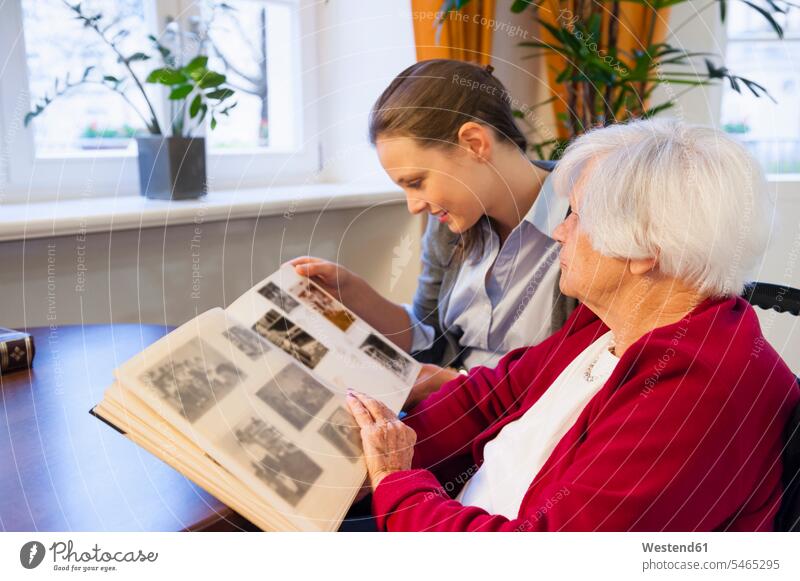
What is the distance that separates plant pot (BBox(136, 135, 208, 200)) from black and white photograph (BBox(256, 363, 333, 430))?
61cm

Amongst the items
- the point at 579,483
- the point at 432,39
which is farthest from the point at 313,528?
the point at 432,39

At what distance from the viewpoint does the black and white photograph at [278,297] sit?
0.91m

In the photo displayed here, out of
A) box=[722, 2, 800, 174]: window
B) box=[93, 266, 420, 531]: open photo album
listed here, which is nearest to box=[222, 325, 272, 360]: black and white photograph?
box=[93, 266, 420, 531]: open photo album

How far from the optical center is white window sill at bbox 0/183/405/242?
41.7 inches

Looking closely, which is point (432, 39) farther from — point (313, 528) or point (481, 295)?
point (313, 528)

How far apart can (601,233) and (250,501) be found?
1.41ft

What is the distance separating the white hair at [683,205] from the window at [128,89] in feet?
2.44

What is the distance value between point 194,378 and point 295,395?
117 millimetres

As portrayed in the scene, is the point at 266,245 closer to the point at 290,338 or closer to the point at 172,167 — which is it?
the point at 172,167

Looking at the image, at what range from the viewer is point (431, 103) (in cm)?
101

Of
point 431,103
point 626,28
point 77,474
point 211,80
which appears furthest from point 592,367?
point 626,28

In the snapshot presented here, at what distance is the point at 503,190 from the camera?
113 centimetres
